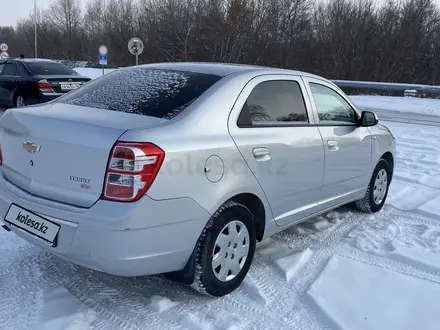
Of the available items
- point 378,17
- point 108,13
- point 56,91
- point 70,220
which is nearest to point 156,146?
point 70,220

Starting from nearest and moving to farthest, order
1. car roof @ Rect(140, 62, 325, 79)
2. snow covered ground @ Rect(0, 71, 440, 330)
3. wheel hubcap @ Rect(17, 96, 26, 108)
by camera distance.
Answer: snow covered ground @ Rect(0, 71, 440, 330) < car roof @ Rect(140, 62, 325, 79) < wheel hubcap @ Rect(17, 96, 26, 108)

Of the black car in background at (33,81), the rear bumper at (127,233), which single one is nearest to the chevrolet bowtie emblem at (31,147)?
the rear bumper at (127,233)

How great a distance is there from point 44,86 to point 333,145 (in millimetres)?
8271

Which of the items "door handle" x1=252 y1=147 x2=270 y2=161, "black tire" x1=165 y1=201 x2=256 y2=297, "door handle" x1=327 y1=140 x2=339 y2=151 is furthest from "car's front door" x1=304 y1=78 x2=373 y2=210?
"black tire" x1=165 y1=201 x2=256 y2=297

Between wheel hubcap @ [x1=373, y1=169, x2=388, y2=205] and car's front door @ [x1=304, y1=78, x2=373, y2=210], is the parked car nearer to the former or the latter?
car's front door @ [x1=304, y1=78, x2=373, y2=210]

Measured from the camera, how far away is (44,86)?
10.5 m

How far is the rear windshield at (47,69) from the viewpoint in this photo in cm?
1098

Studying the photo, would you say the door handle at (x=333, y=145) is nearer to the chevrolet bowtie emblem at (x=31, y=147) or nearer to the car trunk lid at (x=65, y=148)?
the car trunk lid at (x=65, y=148)

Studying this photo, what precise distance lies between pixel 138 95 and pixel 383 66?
102ft

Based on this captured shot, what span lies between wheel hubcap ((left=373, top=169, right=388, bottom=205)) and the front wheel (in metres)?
2.34

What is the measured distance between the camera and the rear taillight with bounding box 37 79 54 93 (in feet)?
34.3

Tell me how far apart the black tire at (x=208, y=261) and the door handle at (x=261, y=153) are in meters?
0.37

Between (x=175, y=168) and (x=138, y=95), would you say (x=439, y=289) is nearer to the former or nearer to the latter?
(x=175, y=168)

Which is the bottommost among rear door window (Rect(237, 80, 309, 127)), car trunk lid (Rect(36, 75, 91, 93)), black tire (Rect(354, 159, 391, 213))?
black tire (Rect(354, 159, 391, 213))
